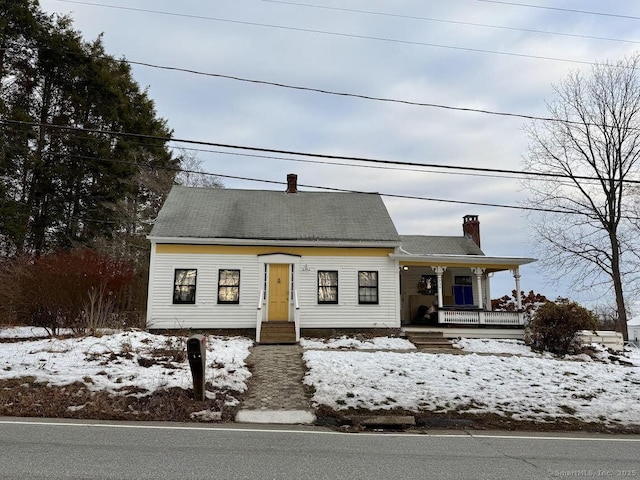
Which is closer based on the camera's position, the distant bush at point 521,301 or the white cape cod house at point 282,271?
the white cape cod house at point 282,271

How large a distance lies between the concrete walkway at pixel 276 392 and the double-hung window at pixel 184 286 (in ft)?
13.7

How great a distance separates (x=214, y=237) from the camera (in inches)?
603

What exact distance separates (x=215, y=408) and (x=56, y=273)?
28.5ft

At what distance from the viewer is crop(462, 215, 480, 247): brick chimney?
2120cm

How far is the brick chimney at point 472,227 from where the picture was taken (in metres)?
21.2

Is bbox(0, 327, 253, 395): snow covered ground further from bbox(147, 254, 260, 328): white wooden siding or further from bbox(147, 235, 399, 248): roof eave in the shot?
bbox(147, 235, 399, 248): roof eave

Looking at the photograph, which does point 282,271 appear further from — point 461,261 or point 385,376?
point 385,376

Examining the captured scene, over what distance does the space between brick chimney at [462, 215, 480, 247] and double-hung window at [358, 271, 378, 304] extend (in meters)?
7.67

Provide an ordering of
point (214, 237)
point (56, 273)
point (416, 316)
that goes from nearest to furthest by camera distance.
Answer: point (56, 273) < point (214, 237) < point (416, 316)

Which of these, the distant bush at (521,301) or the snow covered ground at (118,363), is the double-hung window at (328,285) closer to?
the snow covered ground at (118,363)

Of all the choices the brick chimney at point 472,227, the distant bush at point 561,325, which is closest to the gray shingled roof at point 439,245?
the brick chimney at point 472,227

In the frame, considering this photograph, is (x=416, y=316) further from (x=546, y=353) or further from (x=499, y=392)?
(x=499, y=392)

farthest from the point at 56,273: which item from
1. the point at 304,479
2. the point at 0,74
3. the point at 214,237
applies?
the point at 0,74

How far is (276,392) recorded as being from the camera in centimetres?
857
